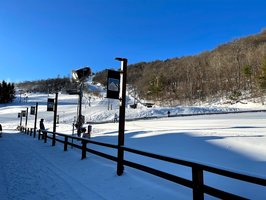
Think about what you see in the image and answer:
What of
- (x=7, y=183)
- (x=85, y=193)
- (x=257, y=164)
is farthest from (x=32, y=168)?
(x=257, y=164)

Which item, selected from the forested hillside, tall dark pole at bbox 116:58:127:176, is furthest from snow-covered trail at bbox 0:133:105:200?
the forested hillside

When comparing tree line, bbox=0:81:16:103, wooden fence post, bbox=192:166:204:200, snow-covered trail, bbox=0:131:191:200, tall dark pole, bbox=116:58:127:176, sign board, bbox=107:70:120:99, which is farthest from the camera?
tree line, bbox=0:81:16:103

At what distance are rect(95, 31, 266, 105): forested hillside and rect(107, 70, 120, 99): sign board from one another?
257ft

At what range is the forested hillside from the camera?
98438 millimetres

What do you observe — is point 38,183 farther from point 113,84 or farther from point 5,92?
point 5,92

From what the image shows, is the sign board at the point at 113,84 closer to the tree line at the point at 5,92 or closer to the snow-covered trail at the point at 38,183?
the snow-covered trail at the point at 38,183

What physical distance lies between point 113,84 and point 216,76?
12320 centimetres

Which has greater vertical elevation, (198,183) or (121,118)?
(121,118)

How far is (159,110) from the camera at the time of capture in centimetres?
6203

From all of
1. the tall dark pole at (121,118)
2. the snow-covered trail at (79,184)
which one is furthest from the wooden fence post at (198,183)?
the tall dark pole at (121,118)

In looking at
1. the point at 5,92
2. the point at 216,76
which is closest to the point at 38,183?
the point at 216,76

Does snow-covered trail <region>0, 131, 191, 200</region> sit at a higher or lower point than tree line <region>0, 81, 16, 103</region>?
lower

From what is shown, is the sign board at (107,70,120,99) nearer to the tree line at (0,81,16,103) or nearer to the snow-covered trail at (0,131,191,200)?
the snow-covered trail at (0,131,191,200)

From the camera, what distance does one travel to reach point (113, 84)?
8688mm
